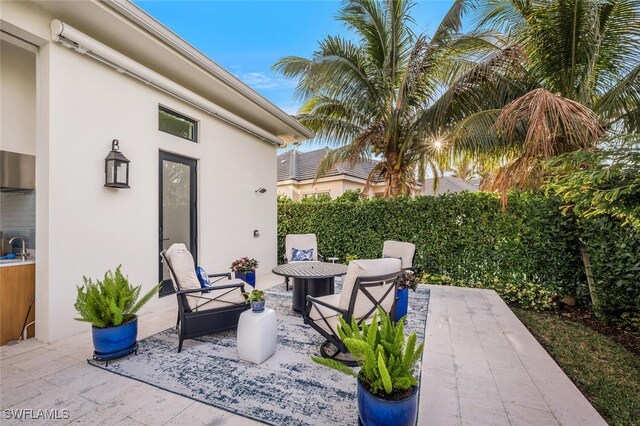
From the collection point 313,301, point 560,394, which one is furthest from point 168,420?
point 560,394

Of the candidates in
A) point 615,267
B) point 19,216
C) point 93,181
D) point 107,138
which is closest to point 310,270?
point 93,181

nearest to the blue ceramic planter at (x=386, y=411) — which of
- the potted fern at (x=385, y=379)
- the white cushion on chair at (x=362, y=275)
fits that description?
the potted fern at (x=385, y=379)

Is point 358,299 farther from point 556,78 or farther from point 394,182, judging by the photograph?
point 556,78

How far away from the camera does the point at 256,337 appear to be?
318cm

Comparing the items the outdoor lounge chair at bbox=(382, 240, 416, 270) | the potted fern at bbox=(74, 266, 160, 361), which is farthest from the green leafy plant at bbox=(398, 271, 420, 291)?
the potted fern at bbox=(74, 266, 160, 361)

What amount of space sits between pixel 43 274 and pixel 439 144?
7794mm

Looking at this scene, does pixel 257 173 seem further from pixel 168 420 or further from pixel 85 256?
pixel 168 420

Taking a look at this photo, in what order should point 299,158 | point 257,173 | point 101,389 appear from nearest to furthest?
1. point 101,389
2. point 257,173
3. point 299,158

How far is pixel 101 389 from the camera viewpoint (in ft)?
8.85

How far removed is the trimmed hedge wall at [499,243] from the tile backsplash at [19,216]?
6184 millimetres

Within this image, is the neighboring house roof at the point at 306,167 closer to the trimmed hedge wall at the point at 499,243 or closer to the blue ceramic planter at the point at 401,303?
the trimmed hedge wall at the point at 499,243

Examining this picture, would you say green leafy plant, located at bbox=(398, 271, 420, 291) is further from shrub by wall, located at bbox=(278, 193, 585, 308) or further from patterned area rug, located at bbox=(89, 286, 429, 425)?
shrub by wall, located at bbox=(278, 193, 585, 308)

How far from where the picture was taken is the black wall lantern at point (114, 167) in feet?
13.8

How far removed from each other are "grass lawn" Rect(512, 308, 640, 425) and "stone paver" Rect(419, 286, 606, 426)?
219 millimetres
